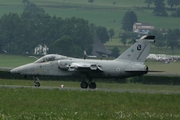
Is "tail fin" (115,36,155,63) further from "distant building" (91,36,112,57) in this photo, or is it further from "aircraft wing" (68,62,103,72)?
"distant building" (91,36,112,57)

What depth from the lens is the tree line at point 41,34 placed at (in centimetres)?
14225

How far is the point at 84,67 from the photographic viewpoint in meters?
55.7

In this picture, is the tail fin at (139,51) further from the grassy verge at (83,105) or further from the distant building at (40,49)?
the distant building at (40,49)

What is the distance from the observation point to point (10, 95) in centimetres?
4056

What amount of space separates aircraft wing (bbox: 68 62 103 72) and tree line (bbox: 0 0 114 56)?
3197 inches

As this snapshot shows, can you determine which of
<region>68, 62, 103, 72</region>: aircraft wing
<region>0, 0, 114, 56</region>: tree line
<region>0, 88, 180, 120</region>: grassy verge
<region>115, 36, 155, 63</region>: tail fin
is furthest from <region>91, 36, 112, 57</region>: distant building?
<region>0, 88, 180, 120</region>: grassy verge

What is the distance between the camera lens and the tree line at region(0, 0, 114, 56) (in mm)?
142250

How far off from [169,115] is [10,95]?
944cm

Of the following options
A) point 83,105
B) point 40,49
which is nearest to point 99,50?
point 40,49

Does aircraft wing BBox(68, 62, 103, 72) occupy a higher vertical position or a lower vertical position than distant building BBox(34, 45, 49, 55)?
higher

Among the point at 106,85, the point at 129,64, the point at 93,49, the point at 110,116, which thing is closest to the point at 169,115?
the point at 110,116

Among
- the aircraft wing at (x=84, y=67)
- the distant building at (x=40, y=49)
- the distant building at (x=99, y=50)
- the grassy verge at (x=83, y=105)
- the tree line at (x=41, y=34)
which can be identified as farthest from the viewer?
the distant building at (x=99, y=50)

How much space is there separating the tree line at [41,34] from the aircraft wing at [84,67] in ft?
266

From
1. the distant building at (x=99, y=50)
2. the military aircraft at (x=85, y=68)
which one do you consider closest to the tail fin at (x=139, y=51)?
the military aircraft at (x=85, y=68)
